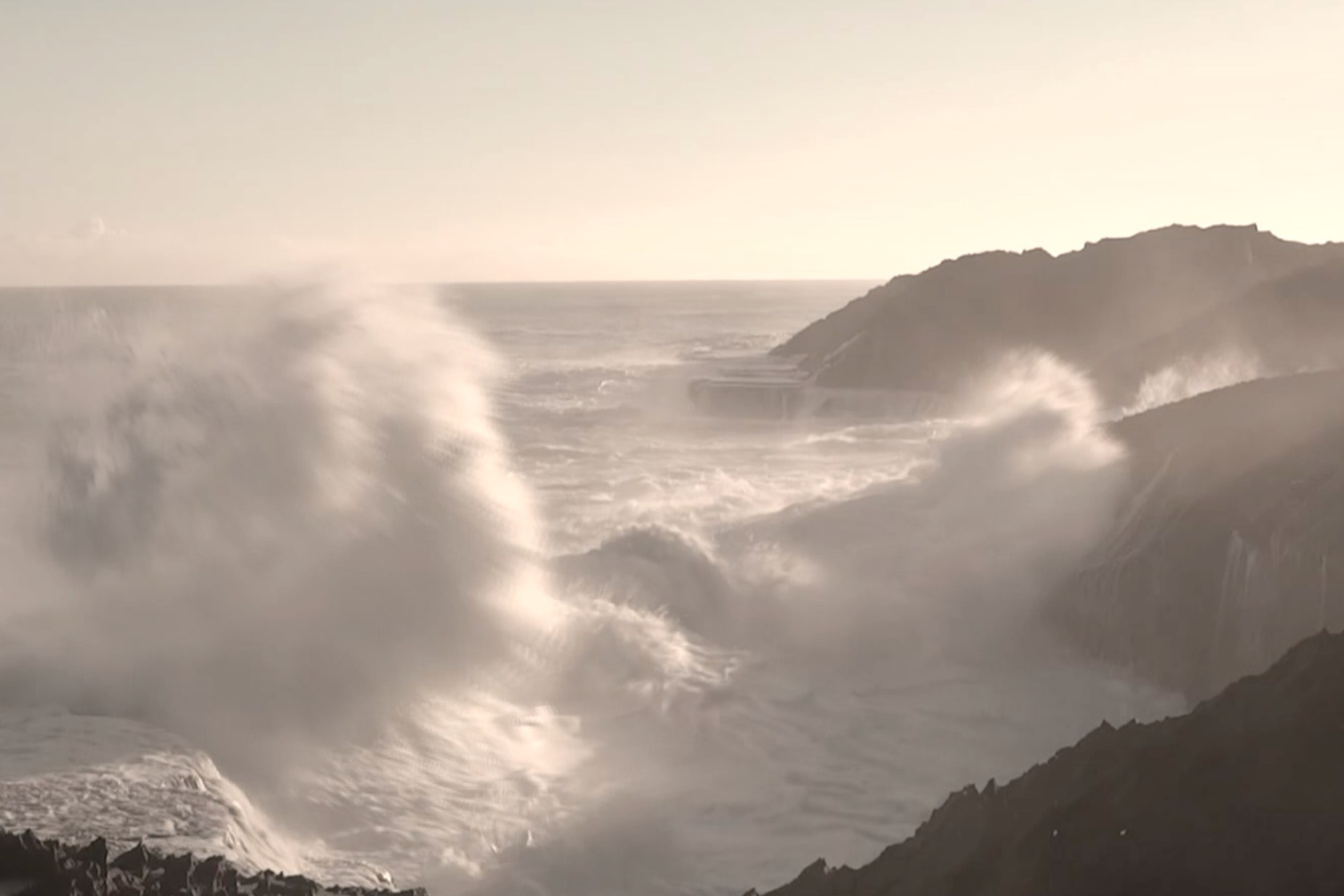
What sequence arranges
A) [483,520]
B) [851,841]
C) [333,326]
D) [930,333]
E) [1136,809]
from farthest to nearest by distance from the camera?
[930,333] → [333,326] → [483,520] → [851,841] → [1136,809]

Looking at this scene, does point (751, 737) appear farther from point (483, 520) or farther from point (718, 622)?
point (483, 520)

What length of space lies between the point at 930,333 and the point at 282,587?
4016cm

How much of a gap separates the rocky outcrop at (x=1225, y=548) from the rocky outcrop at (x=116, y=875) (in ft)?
34.9

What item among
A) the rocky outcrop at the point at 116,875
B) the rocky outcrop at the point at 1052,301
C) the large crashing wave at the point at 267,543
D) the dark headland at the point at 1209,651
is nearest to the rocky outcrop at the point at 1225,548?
the dark headland at the point at 1209,651

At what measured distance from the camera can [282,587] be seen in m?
14.4

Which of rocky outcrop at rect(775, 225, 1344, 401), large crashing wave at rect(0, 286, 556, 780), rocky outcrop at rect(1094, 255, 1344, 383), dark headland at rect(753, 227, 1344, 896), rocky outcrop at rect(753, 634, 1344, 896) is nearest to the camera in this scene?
rocky outcrop at rect(753, 634, 1344, 896)

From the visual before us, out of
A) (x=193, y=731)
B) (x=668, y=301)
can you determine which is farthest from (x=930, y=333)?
(x=668, y=301)

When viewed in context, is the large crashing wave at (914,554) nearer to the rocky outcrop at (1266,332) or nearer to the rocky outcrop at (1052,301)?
the rocky outcrop at (1266,332)

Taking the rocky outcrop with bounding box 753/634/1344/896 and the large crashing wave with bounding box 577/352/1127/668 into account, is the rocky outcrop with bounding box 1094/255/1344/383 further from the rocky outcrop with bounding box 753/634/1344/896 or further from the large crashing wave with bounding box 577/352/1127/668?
the rocky outcrop with bounding box 753/634/1344/896

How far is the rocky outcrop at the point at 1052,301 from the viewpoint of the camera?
46781 millimetres

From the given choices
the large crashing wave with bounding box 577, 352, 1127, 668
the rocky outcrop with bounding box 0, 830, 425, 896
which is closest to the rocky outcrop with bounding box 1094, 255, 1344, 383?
the large crashing wave with bounding box 577, 352, 1127, 668

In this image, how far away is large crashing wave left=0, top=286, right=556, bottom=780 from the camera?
488 inches

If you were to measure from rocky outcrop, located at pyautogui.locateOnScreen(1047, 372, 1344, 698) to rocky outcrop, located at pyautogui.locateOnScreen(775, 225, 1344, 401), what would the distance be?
26.5m

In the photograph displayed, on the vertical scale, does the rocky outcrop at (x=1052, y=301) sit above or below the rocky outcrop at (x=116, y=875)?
above
